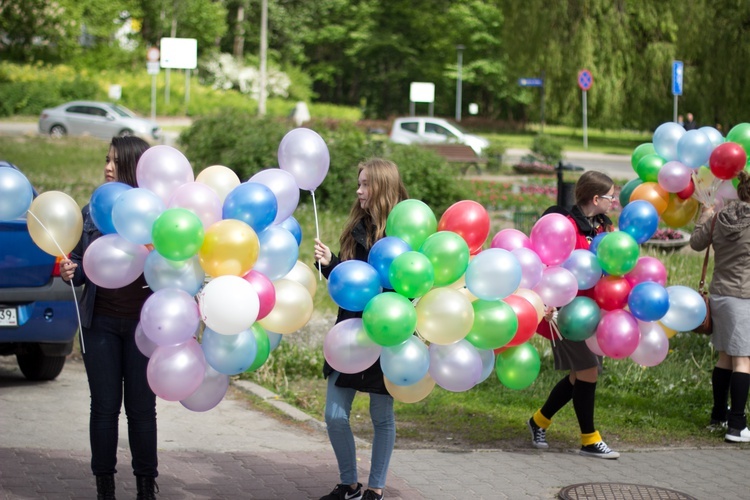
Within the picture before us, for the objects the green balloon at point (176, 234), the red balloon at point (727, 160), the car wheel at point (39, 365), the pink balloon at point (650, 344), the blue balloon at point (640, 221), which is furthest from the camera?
the car wheel at point (39, 365)

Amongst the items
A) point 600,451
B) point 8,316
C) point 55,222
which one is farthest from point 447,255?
point 8,316

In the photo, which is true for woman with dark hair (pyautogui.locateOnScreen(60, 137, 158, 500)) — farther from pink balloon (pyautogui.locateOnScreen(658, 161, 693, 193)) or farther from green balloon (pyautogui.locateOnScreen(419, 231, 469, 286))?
pink balloon (pyautogui.locateOnScreen(658, 161, 693, 193))

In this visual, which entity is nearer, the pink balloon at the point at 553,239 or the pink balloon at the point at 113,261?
the pink balloon at the point at 113,261

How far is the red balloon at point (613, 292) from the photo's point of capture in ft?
18.2

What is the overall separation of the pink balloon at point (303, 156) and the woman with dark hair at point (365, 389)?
24 centimetres

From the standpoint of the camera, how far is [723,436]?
6938 millimetres

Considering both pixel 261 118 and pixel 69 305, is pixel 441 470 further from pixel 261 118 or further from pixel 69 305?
pixel 261 118

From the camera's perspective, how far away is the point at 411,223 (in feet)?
15.6

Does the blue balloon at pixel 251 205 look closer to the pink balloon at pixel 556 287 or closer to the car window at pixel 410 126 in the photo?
the pink balloon at pixel 556 287

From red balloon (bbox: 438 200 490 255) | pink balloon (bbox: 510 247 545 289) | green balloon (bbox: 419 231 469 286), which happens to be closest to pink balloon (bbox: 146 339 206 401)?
green balloon (bbox: 419 231 469 286)

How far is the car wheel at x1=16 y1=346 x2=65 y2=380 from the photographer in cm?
771

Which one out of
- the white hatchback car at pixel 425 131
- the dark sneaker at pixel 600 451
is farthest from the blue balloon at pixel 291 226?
the white hatchback car at pixel 425 131

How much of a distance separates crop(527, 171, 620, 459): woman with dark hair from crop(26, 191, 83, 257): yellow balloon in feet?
8.66

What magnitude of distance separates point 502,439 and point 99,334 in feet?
10.3
